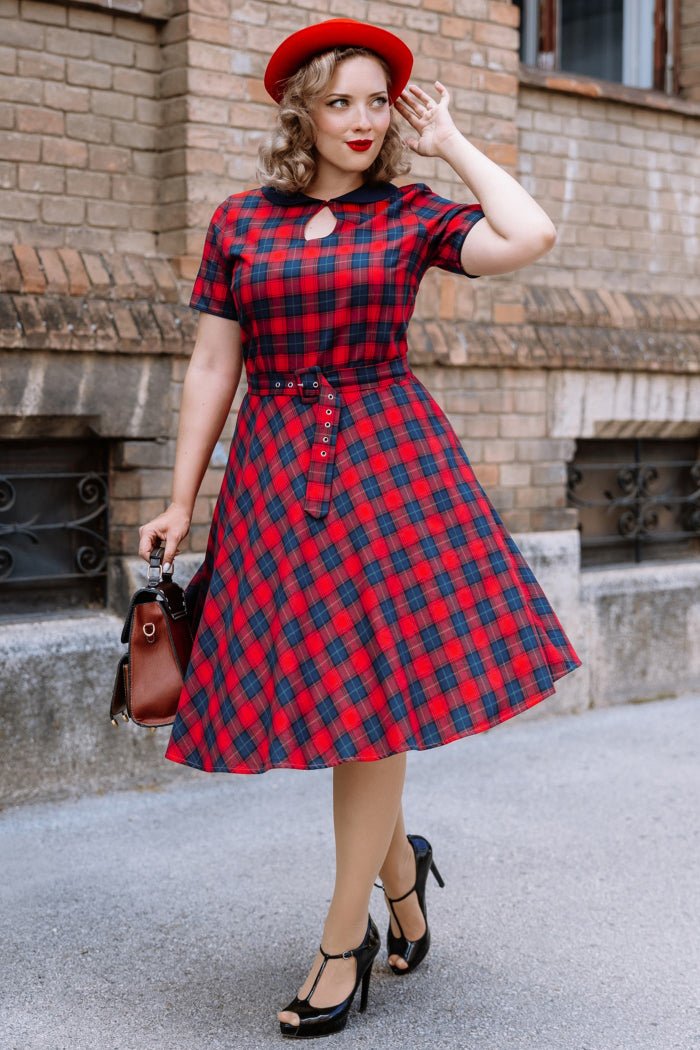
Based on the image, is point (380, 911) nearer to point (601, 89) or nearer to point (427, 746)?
point (427, 746)

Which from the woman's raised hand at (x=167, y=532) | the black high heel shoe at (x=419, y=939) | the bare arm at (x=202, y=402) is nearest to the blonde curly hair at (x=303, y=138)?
the bare arm at (x=202, y=402)

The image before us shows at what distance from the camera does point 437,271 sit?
18.6ft

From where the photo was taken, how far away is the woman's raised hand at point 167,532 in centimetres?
289

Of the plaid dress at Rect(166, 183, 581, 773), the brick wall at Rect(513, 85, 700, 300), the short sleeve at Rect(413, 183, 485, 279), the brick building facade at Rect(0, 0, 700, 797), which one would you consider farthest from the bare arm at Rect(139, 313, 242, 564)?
the brick wall at Rect(513, 85, 700, 300)

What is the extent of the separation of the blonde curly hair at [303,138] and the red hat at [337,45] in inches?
0.6

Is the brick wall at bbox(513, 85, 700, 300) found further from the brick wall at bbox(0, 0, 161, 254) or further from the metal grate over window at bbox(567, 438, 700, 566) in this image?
the brick wall at bbox(0, 0, 161, 254)

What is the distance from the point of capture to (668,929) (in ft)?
11.6

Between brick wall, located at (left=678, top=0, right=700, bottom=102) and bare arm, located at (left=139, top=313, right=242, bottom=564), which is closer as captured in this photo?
bare arm, located at (left=139, top=313, right=242, bottom=564)

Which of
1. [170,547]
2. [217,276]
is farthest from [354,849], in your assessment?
[217,276]

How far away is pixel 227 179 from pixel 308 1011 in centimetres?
310

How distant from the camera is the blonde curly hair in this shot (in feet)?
8.91

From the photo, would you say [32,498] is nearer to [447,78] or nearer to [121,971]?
[121,971]

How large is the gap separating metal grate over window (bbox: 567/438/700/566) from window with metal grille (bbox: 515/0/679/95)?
1885mm

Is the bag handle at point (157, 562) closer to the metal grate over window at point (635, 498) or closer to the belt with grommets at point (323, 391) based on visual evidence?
the belt with grommets at point (323, 391)
